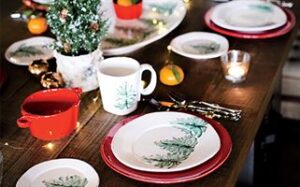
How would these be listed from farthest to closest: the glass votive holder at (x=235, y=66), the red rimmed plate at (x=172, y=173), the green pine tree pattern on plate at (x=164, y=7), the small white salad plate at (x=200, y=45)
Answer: the green pine tree pattern on plate at (x=164, y=7) < the small white salad plate at (x=200, y=45) < the glass votive holder at (x=235, y=66) < the red rimmed plate at (x=172, y=173)

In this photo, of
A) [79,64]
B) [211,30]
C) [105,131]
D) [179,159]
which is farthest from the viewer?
[211,30]

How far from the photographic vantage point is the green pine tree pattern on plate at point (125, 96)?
50.5 inches

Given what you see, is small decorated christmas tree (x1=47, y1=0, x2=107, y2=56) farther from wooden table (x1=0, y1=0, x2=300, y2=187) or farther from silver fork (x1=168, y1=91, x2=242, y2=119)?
silver fork (x1=168, y1=91, x2=242, y2=119)

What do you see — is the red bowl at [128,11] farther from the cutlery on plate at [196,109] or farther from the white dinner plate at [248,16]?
the cutlery on plate at [196,109]

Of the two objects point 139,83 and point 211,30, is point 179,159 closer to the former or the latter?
point 139,83

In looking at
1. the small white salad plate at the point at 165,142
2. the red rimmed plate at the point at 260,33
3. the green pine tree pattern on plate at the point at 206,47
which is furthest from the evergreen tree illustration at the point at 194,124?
the red rimmed plate at the point at 260,33

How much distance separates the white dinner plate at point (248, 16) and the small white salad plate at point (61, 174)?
70cm

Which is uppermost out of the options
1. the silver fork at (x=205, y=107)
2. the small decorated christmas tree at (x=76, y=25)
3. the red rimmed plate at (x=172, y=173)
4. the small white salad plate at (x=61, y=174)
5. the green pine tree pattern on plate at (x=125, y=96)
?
the small decorated christmas tree at (x=76, y=25)

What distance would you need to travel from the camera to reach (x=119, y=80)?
50.0 inches

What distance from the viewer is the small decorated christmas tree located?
132 centimetres

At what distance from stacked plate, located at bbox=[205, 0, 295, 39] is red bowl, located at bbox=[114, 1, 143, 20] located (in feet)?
0.69

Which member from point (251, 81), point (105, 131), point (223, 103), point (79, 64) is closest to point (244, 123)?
point (223, 103)

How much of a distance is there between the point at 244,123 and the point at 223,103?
10 cm

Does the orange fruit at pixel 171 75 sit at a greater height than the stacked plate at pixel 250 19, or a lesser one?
greater
